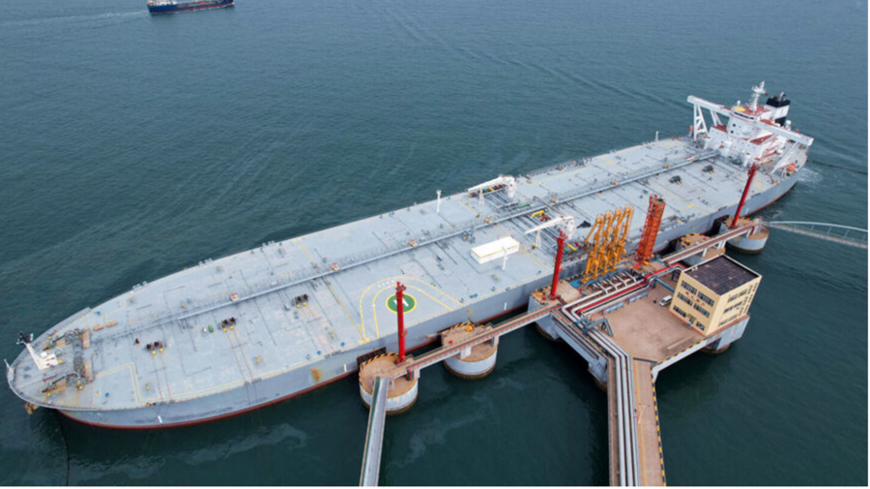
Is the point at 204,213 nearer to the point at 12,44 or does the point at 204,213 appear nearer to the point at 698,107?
the point at 698,107

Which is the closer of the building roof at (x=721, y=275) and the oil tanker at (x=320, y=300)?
the oil tanker at (x=320, y=300)

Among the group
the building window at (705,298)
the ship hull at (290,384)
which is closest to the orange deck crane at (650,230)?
the ship hull at (290,384)

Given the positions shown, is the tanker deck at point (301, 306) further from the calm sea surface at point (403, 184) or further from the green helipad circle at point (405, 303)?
the calm sea surface at point (403, 184)

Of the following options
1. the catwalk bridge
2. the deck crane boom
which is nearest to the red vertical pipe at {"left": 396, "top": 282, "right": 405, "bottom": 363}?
the deck crane boom

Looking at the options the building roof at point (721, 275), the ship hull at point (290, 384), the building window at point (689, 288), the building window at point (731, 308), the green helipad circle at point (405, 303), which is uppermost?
the building roof at point (721, 275)

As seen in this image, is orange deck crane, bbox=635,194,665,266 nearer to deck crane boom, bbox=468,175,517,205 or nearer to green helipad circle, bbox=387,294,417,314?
deck crane boom, bbox=468,175,517,205

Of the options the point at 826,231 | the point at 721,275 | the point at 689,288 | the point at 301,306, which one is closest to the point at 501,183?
the point at 689,288

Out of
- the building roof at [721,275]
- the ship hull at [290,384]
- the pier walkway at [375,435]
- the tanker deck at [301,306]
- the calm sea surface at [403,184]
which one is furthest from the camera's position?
the building roof at [721,275]

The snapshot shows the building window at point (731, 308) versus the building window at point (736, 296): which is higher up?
the building window at point (736, 296)

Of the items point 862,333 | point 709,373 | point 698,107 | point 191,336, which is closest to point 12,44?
point 191,336

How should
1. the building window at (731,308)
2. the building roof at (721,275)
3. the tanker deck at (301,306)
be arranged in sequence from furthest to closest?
1. the building window at (731,308)
2. the building roof at (721,275)
3. the tanker deck at (301,306)
